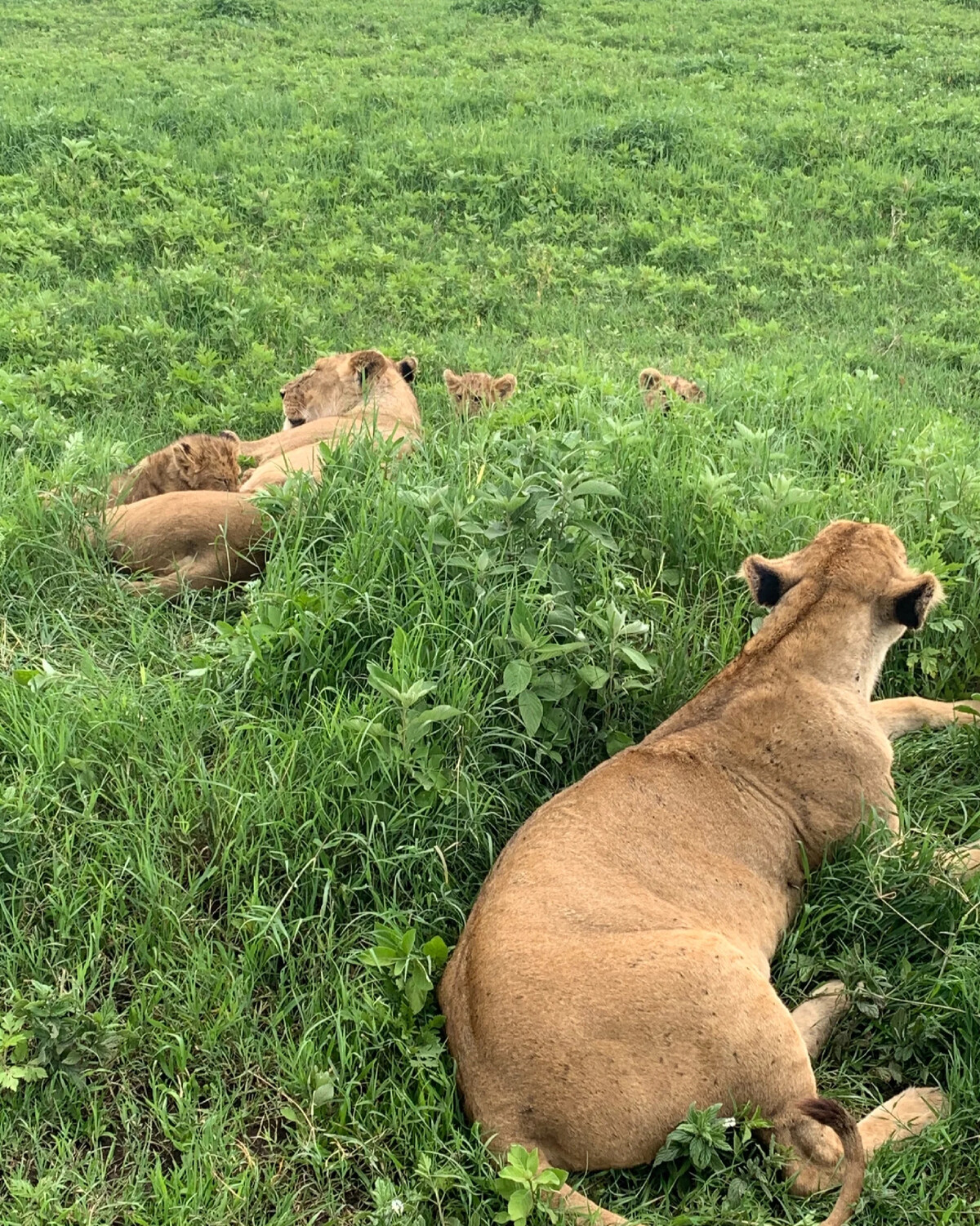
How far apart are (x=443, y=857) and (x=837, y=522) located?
5.86 feet

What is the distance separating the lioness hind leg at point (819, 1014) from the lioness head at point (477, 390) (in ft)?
12.0

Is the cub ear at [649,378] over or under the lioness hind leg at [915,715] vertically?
over

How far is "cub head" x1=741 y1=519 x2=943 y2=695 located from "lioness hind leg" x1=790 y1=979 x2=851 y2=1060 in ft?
3.37

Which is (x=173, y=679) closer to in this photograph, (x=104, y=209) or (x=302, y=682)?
(x=302, y=682)

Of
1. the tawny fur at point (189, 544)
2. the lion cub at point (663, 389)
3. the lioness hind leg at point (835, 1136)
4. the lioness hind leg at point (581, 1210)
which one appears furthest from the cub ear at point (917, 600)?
the tawny fur at point (189, 544)

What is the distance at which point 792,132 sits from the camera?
11.8 metres

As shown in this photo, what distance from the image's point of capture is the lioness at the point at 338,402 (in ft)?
19.6

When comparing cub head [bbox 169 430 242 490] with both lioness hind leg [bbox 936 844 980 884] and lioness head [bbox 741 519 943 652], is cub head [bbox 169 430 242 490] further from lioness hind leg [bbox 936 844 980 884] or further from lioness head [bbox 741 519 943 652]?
lioness hind leg [bbox 936 844 980 884]

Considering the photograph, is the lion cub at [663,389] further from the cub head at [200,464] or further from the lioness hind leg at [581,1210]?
the lioness hind leg at [581,1210]

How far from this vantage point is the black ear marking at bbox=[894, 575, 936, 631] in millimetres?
3488

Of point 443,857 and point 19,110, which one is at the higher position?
point 19,110

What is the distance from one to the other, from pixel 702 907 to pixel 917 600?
1233 mm

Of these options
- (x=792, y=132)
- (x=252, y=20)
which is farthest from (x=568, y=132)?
(x=252, y=20)

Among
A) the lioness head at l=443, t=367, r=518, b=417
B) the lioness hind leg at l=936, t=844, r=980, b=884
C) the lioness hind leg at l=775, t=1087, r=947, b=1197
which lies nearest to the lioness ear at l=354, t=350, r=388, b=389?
the lioness head at l=443, t=367, r=518, b=417
